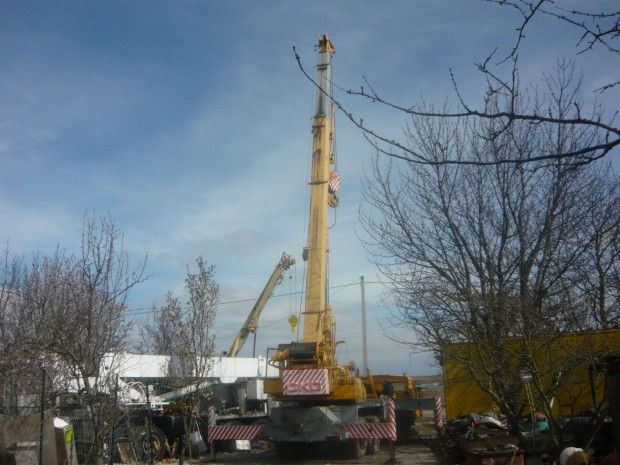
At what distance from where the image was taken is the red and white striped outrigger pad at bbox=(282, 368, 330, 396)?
17797 millimetres

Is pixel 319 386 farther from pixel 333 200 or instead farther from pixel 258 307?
pixel 258 307

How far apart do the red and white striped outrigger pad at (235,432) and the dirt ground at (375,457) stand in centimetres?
115

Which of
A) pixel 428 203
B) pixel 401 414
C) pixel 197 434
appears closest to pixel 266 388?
pixel 197 434

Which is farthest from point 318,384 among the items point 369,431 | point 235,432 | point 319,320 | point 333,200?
point 333,200

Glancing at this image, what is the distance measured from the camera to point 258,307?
→ 4288 cm

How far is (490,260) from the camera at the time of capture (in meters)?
10.5

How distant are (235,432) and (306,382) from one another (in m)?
2.76

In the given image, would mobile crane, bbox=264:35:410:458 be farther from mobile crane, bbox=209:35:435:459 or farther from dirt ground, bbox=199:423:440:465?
dirt ground, bbox=199:423:440:465

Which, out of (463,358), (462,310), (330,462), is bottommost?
(330,462)

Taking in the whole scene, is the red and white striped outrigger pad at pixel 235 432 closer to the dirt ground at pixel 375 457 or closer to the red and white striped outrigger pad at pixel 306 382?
the dirt ground at pixel 375 457

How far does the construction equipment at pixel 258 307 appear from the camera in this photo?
4084 cm

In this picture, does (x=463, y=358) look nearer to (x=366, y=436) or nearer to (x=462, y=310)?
(x=462, y=310)

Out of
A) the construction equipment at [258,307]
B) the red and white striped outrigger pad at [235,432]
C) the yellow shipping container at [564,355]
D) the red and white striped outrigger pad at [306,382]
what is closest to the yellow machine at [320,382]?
the red and white striped outrigger pad at [306,382]

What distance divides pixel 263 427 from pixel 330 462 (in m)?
2.08
